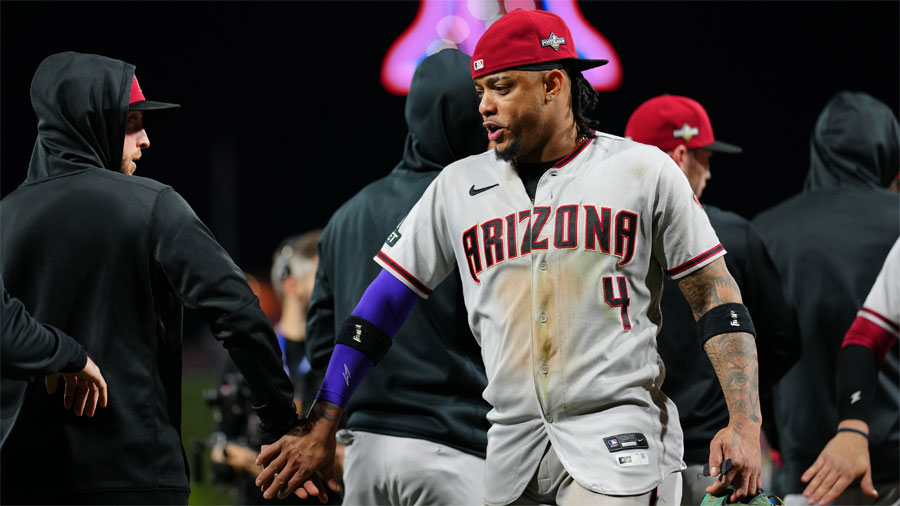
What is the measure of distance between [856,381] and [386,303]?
193cm

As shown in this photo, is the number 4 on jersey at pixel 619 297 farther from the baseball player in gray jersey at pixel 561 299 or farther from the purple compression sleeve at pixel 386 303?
the purple compression sleeve at pixel 386 303

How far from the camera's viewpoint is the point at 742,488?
3.13 metres

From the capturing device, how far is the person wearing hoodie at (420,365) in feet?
14.1

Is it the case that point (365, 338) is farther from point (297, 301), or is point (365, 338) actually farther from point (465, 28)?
point (465, 28)

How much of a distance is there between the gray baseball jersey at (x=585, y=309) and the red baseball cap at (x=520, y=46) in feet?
1.17

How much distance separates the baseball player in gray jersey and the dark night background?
63.5 feet

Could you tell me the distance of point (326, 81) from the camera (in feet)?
145

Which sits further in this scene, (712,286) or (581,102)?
(581,102)

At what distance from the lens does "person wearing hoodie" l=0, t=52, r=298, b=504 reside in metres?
3.52

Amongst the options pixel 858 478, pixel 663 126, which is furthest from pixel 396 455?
pixel 663 126

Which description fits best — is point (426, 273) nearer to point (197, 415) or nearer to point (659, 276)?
point (659, 276)

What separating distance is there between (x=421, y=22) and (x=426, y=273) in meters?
18.3

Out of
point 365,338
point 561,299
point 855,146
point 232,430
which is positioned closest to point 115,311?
point 365,338

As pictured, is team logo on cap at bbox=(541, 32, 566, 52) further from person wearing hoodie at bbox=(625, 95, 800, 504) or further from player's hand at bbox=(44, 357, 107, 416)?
player's hand at bbox=(44, 357, 107, 416)
